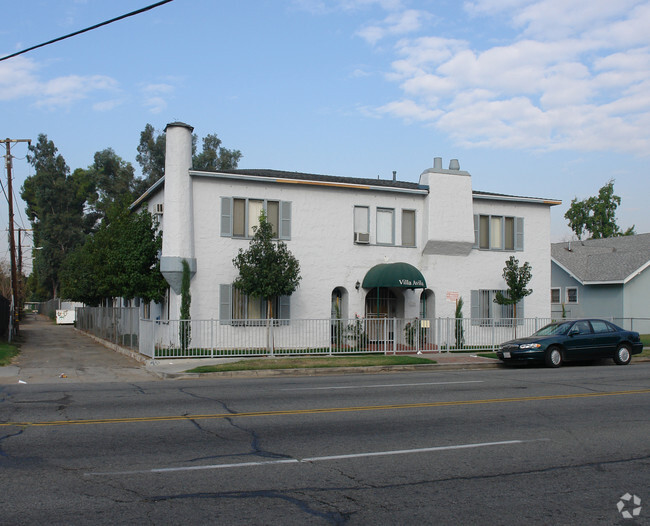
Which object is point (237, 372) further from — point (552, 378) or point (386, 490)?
point (386, 490)

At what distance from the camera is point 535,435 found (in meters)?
9.06

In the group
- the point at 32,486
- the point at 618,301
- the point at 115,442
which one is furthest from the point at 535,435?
the point at 618,301

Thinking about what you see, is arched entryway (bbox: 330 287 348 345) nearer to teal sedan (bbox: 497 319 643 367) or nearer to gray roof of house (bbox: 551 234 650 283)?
teal sedan (bbox: 497 319 643 367)

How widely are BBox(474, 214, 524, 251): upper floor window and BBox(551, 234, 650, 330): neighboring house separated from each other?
30.8 feet

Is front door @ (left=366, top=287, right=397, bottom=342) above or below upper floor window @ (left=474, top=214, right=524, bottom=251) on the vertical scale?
below

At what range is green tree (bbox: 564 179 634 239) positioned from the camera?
6397cm

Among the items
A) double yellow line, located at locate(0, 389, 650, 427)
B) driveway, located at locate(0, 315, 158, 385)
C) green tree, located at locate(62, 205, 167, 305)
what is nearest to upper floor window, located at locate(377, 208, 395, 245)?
green tree, located at locate(62, 205, 167, 305)

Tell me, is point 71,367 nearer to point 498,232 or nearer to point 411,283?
point 411,283

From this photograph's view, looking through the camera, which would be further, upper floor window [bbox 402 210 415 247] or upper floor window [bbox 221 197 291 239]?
upper floor window [bbox 402 210 415 247]

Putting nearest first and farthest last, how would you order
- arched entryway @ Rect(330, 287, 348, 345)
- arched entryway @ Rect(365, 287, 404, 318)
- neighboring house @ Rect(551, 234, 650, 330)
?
1. arched entryway @ Rect(330, 287, 348, 345)
2. arched entryway @ Rect(365, 287, 404, 318)
3. neighboring house @ Rect(551, 234, 650, 330)

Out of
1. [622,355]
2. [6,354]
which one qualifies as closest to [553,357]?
[622,355]

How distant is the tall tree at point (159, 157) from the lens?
6600 centimetres

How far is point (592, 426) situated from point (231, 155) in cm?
6177

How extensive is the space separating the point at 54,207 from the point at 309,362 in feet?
190
